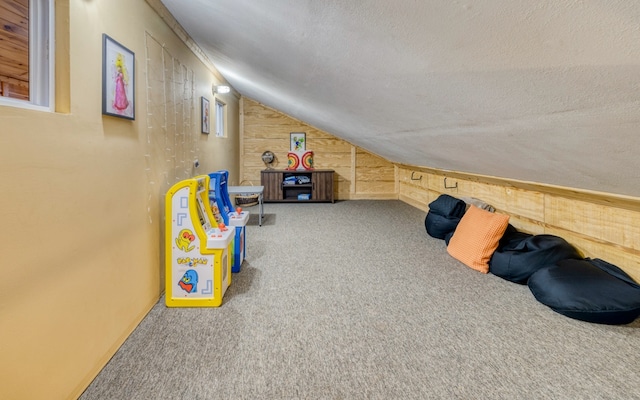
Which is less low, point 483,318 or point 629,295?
point 629,295

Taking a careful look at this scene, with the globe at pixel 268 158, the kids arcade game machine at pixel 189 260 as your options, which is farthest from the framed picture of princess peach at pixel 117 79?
the globe at pixel 268 158

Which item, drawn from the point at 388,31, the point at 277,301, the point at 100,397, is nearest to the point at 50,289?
the point at 100,397

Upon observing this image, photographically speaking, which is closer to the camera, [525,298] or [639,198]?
[639,198]

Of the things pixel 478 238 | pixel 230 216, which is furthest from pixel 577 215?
pixel 230 216

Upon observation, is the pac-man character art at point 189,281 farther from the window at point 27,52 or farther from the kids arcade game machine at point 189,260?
the window at point 27,52

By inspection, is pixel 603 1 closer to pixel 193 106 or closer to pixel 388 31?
pixel 388 31

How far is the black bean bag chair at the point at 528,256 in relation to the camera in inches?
97.5

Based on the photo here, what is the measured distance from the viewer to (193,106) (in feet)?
10.9

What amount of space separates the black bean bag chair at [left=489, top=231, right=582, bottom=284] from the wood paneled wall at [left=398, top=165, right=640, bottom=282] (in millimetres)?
162

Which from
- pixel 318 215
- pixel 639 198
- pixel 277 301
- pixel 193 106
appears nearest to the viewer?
pixel 639 198

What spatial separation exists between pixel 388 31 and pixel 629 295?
1.96 metres

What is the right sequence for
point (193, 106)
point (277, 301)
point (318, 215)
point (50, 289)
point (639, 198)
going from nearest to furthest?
point (50, 289)
point (639, 198)
point (277, 301)
point (193, 106)
point (318, 215)

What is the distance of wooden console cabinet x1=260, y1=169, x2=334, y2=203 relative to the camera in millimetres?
6500

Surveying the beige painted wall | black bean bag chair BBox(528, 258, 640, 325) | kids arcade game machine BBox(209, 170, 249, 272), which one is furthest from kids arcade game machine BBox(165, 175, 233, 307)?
black bean bag chair BBox(528, 258, 640, 325)
